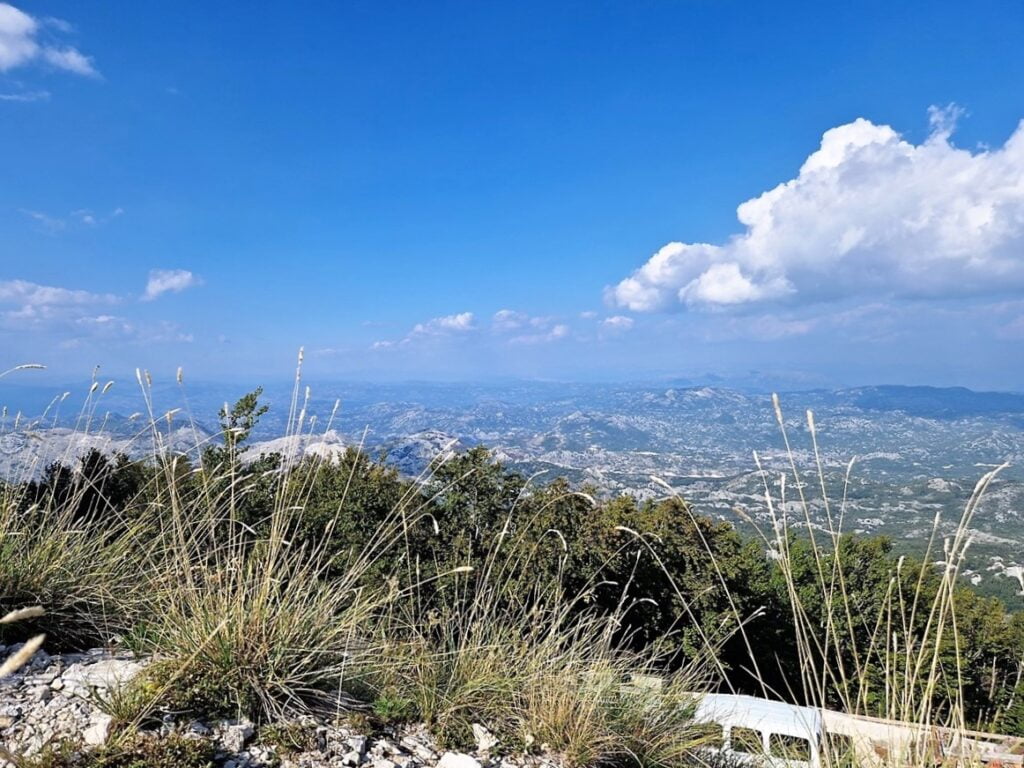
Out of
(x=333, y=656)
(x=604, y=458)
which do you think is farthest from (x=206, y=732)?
(x=604, y=458)

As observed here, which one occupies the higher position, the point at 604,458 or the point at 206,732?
the point at 206,732

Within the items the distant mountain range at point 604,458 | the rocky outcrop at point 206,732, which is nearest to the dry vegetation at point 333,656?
the rocky outcrop at point 206,732

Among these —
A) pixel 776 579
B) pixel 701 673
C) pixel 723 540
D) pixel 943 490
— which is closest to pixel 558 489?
pixel 701 673

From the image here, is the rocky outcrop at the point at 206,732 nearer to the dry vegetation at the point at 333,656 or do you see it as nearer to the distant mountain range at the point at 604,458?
the dry vegetation at the point at 333,656

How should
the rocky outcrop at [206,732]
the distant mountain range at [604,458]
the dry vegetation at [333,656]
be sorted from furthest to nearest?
the distant mountain range at [604,458] → the dry vegetation at [333,656] → the rocky outcrop at [206,732]

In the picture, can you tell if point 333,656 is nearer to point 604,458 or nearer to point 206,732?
point 206,732

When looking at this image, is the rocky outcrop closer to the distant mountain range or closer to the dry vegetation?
the dry vegetation

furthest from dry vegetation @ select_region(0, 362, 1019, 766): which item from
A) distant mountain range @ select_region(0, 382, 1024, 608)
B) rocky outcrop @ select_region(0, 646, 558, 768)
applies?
distant mountain range @ select_region(0, 382, 1024, 608)

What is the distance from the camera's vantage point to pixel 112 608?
12.2 ft

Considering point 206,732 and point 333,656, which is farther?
point 333,656

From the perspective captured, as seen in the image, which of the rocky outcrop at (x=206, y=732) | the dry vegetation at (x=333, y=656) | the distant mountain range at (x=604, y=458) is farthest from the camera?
the distant mountain range at (x=604, y=458)

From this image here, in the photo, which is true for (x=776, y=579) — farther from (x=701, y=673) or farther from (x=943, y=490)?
(x=943, y=490)

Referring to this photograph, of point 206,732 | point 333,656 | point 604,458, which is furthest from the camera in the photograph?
point 604,458

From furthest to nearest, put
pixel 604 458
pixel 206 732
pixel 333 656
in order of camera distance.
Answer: pixel 604 458 < pixel 333 656 < pixel 206 732
